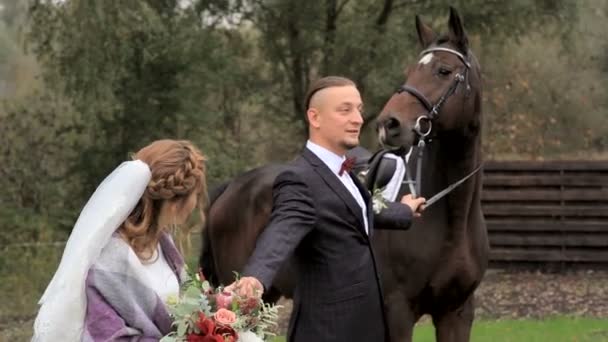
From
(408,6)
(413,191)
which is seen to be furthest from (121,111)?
(413,191)

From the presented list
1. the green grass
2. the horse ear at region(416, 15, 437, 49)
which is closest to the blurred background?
the green grass

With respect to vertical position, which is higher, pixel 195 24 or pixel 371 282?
pixel 195 24

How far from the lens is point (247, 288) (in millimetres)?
3650

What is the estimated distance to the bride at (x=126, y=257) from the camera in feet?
11.2

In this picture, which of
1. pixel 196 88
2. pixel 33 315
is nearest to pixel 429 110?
pixel 33 315

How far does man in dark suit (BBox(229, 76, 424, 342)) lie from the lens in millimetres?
4102

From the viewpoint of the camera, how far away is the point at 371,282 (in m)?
4.27

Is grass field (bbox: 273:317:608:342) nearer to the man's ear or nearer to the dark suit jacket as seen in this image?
the dark suit jacket

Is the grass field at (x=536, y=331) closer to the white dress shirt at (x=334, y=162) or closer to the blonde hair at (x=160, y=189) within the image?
the white dress shirt at (x=334, y=162)

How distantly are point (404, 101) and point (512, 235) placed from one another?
1035 cm

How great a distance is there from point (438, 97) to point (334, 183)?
2.14 meters

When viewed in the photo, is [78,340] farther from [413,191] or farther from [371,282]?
[413,191]

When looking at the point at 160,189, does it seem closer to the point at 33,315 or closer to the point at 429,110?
the point at 429,110

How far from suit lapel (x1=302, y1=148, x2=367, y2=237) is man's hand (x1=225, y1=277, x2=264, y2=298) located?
608 mm
